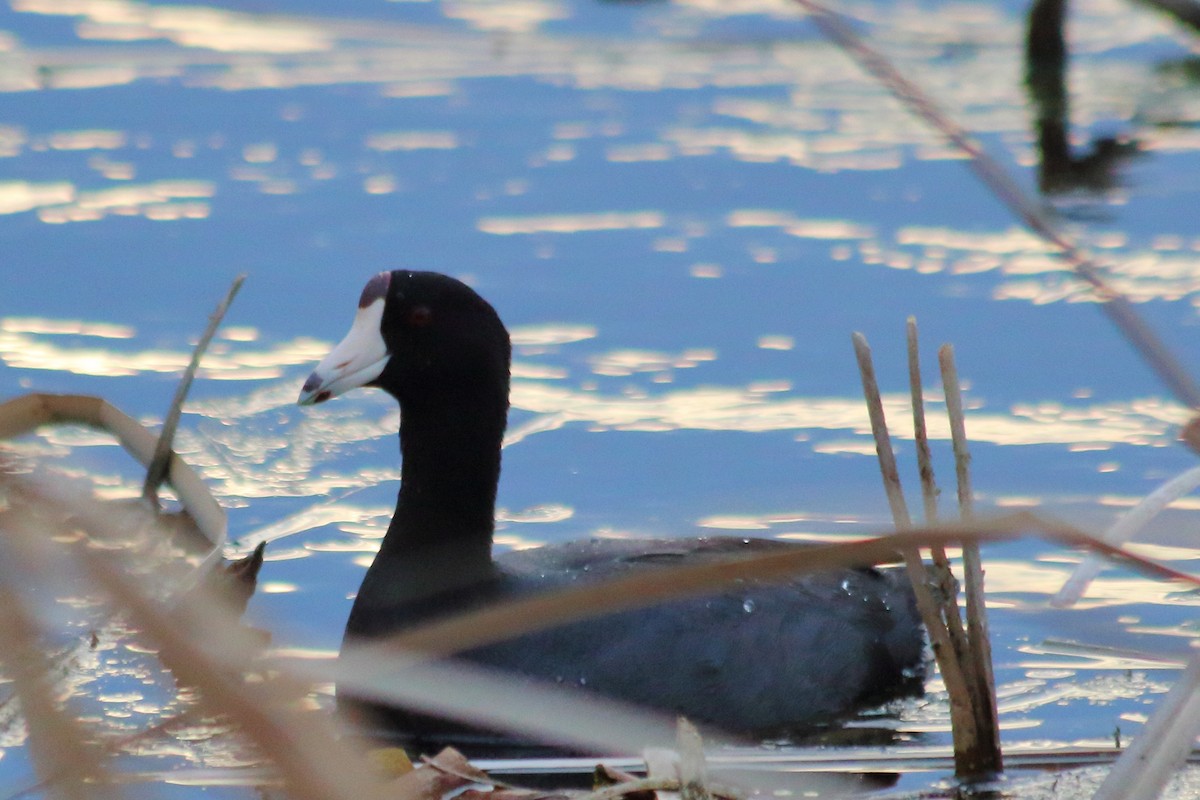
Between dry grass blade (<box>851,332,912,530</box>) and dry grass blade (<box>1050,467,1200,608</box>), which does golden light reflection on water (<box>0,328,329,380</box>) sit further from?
dry grass blade (<box>1050,467,1200,608</box>)

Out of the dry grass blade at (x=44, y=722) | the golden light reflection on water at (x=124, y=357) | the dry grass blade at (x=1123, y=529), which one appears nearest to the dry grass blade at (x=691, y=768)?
the dry grass blade at (x=1123, y=529)

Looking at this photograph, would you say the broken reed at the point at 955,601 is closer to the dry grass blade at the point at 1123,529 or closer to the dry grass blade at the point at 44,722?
the dry grass blade at the point at 1123,529

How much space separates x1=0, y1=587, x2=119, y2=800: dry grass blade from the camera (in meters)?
0.67

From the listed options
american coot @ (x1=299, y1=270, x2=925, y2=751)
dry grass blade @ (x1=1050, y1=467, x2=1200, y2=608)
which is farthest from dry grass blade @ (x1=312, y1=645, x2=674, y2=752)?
american coot @ (x1=299, y1=270, x2=925, y2=751)

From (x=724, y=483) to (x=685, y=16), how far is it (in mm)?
5103

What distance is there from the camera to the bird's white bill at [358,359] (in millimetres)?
4113

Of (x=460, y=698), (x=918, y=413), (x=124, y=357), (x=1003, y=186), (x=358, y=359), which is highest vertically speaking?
(x=1003, y=186)

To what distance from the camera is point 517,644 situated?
3.98m

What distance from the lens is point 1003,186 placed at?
3.41ft

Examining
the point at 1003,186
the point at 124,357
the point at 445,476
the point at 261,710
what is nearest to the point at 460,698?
the point at 261,710

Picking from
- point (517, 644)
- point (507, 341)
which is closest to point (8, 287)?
point (507, 341)

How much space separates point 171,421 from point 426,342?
25.1 inches

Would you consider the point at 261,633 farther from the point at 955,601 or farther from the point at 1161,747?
the point at 955,601

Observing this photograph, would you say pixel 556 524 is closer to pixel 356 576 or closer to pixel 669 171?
pixel 356 576
